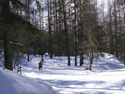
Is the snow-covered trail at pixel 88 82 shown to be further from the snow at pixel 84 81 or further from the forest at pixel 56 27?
the forest at pixel 56 27

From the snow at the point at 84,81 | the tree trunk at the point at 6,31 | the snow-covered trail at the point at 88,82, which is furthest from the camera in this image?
the tree trunk at the point at 6,31

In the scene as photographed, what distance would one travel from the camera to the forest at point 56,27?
376 inches

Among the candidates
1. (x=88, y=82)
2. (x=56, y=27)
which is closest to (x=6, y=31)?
(x=88, y=82)

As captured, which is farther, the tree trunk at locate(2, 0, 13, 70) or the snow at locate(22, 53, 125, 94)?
the tree trunk at locate(2, 0, 13, 70)

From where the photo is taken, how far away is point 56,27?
1328 inches

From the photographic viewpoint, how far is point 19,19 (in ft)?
30.4

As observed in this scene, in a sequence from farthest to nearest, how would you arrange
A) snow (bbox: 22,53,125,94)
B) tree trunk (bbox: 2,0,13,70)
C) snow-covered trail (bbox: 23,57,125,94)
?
tree trunk (bbox: 2,0,13,70)
snow (bbox: 22,53,125,94)
snow-covered trail (bbox: 23,57,125,94)

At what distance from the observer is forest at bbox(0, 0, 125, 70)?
31.3 ft

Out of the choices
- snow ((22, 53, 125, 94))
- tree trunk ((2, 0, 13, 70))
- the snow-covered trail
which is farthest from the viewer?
tree trunk ((2, 0, 13, 70))

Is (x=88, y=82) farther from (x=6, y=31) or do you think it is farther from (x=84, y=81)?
(x=6, y=31)

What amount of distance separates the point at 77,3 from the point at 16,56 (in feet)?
55.0

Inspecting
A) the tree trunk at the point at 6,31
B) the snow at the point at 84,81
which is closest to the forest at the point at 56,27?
the tree trunk at the point at 6,31

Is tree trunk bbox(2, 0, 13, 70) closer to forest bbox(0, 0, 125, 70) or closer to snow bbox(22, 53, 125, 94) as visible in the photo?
forest bbox(0, 0, 125, 70)

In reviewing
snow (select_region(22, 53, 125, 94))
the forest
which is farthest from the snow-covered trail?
the forest
